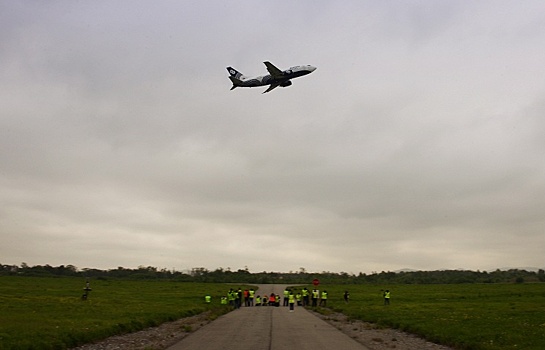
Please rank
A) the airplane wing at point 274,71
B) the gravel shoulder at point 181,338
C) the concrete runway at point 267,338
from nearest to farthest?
the concrete runway at point 267,338 < the gravel shoulder at point 181,338 < the airplane wing at point 274,71

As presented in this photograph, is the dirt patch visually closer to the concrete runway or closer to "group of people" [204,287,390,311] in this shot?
the concrete runway

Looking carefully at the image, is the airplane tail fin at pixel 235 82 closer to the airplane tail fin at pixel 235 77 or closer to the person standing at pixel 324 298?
the airplane tail fin at pixel 235 77

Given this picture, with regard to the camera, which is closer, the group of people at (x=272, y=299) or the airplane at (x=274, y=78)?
the airplane at (x=274, y=78)

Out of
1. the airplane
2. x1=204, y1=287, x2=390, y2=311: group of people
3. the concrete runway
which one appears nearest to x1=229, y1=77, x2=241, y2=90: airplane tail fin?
the airplane

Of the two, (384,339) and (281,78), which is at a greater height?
(281,78)

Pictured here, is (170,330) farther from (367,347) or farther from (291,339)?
(367,347)

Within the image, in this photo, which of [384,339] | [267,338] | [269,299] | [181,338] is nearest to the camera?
[267,338]

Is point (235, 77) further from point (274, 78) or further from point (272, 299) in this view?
point (272, 299)

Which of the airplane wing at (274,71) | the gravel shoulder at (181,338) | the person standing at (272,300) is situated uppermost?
the airplane wing at (274,71)

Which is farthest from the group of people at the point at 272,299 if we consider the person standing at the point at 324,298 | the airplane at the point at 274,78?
the airplane at the point at 274,78

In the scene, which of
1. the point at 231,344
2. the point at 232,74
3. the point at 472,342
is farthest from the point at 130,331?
the point at 232,74

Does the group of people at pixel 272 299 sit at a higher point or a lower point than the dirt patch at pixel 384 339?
higher

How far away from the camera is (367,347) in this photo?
23.7 metres

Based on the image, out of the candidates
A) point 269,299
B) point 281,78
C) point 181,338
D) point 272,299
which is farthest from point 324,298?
point 181,338
